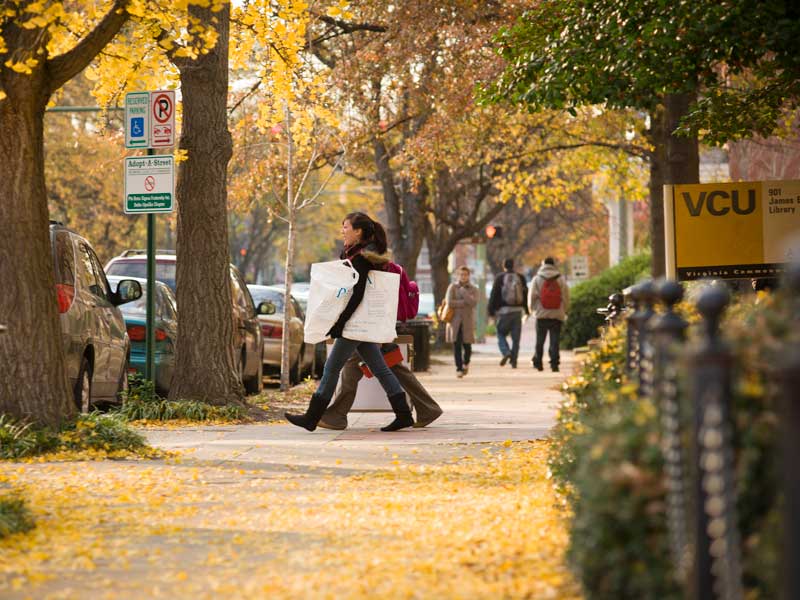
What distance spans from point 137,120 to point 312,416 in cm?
385

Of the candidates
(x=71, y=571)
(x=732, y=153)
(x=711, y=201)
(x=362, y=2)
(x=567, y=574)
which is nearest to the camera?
(x=567, y=574)

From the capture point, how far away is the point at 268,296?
2273 cm

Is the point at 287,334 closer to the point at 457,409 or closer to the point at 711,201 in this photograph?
the point at 457,409

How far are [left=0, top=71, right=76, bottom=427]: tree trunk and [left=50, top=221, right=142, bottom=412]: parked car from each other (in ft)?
6.44

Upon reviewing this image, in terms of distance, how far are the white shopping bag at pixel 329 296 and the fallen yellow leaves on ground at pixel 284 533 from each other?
7.38 feet

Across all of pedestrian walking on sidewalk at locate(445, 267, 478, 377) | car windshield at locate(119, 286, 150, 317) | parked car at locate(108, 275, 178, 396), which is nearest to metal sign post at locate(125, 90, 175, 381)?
parked car at locate(108, 275, 178, 396)

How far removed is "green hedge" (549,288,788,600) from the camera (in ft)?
12.7

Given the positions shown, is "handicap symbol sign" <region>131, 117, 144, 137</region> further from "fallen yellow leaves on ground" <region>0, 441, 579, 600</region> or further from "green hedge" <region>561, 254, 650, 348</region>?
"green hedge" <region>561, 254, 650, 348</region>

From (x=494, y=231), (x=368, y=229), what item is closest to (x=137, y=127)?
(x=368, y=229)

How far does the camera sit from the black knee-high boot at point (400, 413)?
1188 cm

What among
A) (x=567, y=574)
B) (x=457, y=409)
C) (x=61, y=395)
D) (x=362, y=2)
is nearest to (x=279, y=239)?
(x=362, y=2)

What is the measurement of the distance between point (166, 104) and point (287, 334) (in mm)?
5853

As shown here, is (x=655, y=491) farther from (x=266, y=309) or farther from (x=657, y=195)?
(x=657, y=195)

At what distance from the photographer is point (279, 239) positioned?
7219 centimetres
